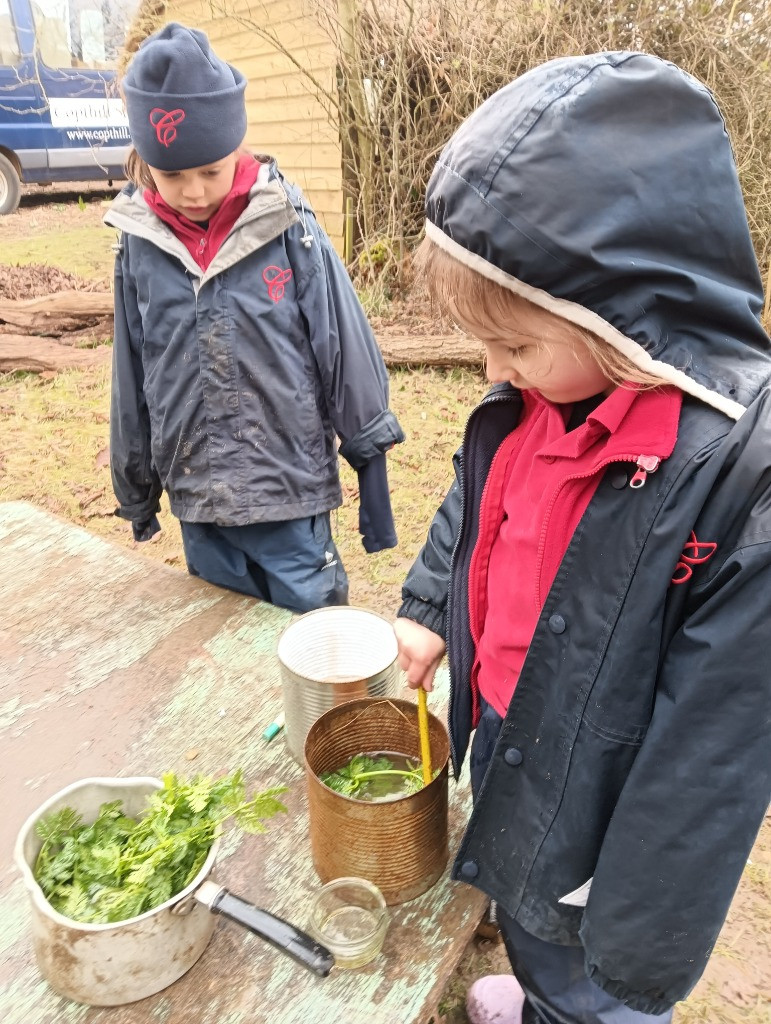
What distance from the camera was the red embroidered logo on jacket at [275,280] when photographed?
2.13 meters

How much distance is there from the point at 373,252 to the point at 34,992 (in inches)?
261

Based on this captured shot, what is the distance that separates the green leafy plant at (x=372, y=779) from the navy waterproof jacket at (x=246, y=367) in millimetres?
1055

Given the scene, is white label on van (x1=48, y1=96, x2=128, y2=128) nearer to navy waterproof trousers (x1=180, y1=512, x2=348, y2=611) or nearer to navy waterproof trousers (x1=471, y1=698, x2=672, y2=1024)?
navy waterproof trousers (x1=180, y1=512, x2=348, y2=611)

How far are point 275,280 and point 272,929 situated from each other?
1.60m

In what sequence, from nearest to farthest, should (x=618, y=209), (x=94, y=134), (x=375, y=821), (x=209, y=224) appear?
(x=618, y=209) → (x=375, y=821) → (x=209, y=224) → (x=94, y=134)

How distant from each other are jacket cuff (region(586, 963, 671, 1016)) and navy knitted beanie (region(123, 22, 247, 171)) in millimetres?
1880

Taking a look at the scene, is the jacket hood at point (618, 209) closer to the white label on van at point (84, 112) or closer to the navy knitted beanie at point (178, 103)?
the navy knitted beanie at point (178, 103)

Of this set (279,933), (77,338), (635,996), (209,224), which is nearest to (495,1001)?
(635,996)

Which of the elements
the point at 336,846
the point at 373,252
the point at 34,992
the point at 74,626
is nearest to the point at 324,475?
the point at 74,626

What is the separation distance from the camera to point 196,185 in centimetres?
203

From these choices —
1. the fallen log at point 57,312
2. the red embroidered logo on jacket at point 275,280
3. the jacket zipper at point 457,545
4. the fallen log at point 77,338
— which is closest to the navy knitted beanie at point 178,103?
the red embroidered logo on jacket at point 275,280

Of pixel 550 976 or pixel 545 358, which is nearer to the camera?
pixel 545 358

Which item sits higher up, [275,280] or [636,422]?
[636,422]

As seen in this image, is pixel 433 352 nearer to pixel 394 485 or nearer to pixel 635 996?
pixel 394 485
